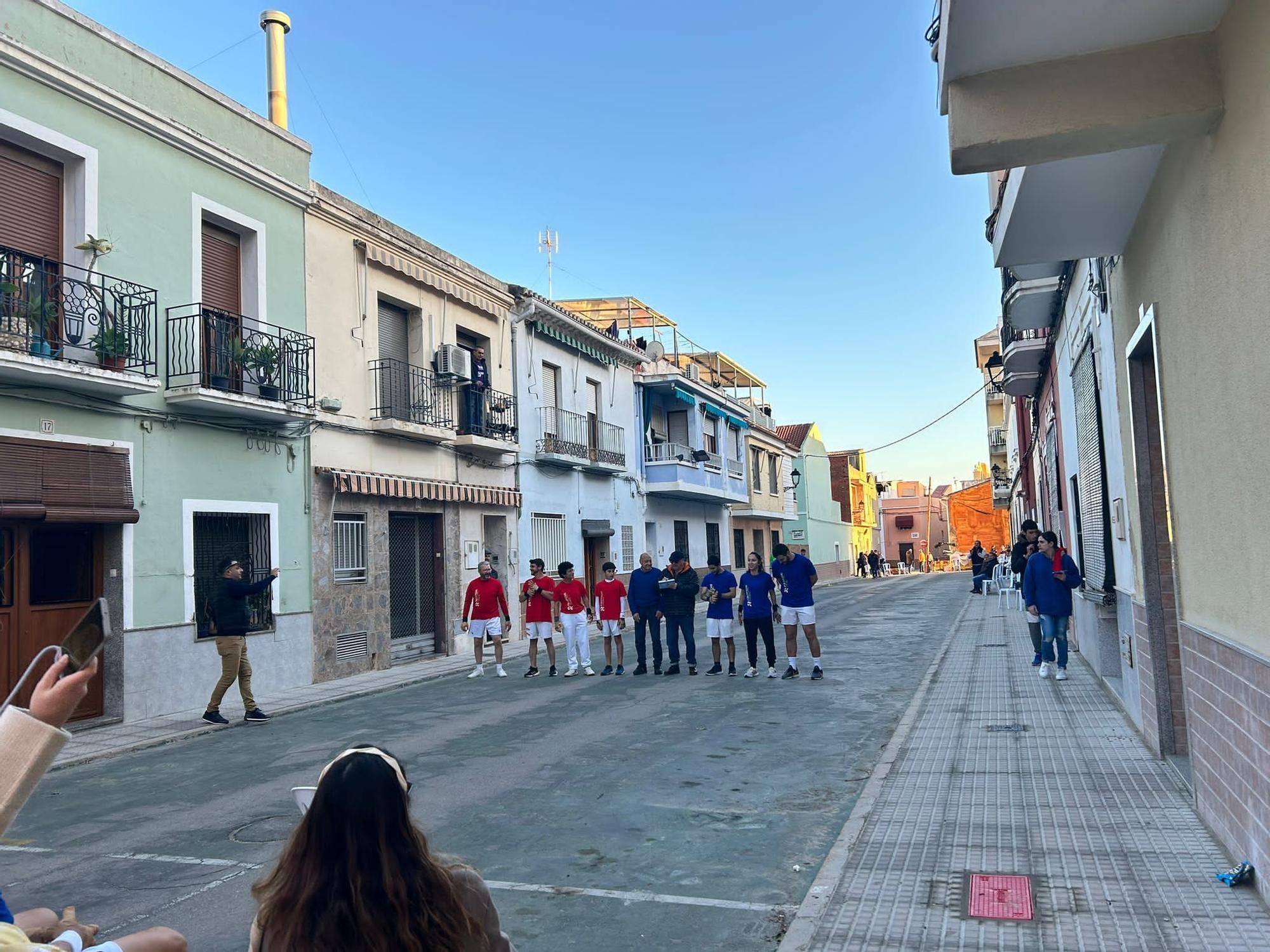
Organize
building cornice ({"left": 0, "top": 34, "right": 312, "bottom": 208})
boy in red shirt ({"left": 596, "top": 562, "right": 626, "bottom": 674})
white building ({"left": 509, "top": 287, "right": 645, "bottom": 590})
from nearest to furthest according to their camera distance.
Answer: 1. building cornice ({"left": 0, "top": 34, "right": 312, "bottom": 208})
2. boy in red shirt ({"left": 596, "top": 562, "right": 626, "bottom": 674})
3. white building ({"left": 509, "top": 287, "right": 645, "bottom": 590})

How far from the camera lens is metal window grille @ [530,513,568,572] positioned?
73.0 ft

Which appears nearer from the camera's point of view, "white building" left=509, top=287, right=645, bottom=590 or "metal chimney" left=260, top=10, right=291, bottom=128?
"metal chimney" left=260, top=10, right=291, bottom=128

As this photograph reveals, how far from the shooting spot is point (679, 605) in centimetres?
1398

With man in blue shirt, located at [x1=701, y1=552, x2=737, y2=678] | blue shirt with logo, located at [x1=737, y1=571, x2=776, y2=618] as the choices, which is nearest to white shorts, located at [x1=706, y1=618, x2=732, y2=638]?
man in blue shirt, located at [x1=701, y1=552, x2=737, y2=678]

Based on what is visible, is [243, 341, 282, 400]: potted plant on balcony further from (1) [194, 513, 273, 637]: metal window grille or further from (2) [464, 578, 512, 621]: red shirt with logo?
(2) [464, 578, 512, 621]: red shirt with logo

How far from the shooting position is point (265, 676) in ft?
44.4

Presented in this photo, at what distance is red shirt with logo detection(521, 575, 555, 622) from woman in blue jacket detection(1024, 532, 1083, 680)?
22.2ft

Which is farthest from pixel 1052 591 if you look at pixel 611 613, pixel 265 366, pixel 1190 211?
pixel 265 366

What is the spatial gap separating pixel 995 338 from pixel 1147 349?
93.3ft

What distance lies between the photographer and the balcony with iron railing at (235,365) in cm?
1228

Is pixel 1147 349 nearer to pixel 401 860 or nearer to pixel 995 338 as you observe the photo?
pixel 401 860

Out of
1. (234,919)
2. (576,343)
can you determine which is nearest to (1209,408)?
(234,919)

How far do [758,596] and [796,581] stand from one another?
0.65m

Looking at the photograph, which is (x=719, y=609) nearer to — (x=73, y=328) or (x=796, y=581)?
(x=796, y=581)
